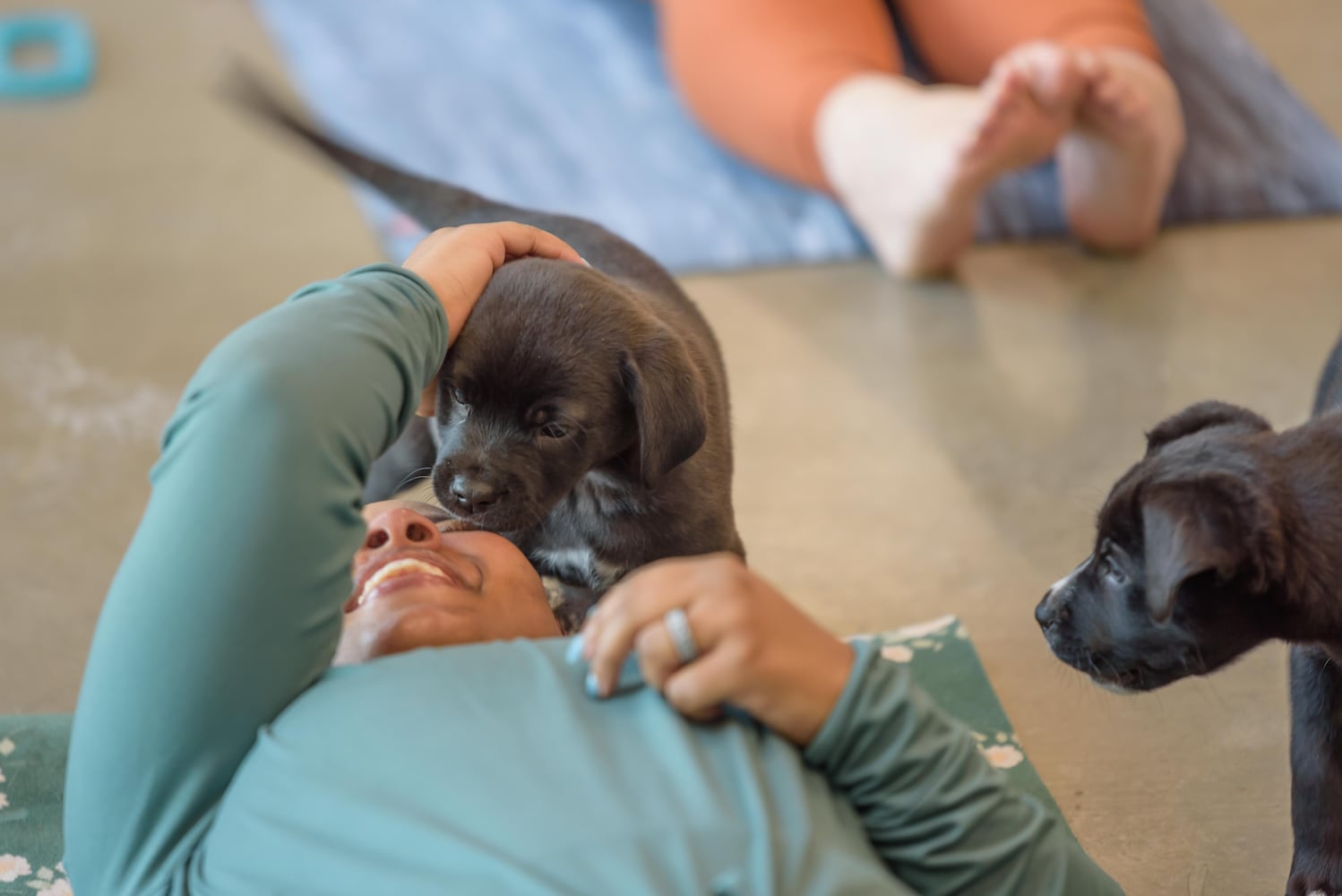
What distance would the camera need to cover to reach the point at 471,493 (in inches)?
65.5

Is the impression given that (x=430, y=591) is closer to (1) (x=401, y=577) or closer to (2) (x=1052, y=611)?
(1) (x=401, y=577)

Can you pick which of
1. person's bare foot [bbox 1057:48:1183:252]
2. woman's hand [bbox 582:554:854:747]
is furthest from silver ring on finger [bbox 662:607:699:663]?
person's bare foot [bbox 1057:48:1183:252]

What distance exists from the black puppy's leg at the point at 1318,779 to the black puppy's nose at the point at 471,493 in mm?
1045

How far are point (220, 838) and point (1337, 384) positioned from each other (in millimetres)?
1589

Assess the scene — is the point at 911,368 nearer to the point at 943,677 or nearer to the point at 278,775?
the point at 943,677

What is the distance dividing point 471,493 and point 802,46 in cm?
222

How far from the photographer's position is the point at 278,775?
111 centimetres

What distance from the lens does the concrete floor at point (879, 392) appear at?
6.82 feet

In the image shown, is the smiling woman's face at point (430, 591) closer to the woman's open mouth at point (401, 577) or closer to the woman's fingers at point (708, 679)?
the woman's open mouth at point (401, 577)

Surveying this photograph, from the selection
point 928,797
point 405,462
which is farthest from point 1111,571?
point 405,462

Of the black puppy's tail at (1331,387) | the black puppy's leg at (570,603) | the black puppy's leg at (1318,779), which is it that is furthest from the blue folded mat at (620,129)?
the black puppy's leg at (1318,779)

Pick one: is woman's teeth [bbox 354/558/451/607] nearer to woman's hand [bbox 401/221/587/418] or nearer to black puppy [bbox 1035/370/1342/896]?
woman's hand [bbox 401/221/587/418]

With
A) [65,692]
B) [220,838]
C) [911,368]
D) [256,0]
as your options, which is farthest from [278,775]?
[256,0]

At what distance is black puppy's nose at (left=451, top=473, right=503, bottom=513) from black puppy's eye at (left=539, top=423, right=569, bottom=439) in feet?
0.31
